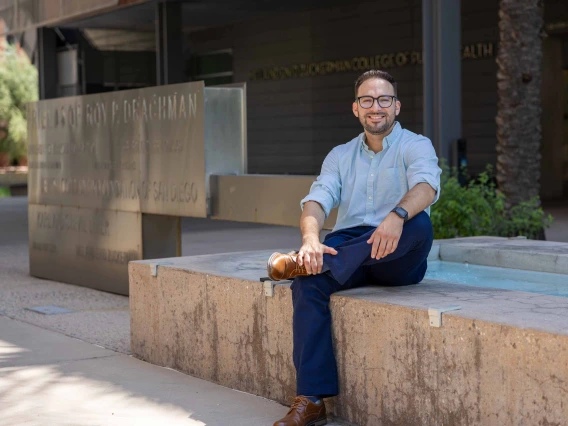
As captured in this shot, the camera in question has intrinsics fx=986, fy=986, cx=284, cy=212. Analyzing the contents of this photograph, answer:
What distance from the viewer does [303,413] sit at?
13.8 ft

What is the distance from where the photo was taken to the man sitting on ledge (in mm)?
4246

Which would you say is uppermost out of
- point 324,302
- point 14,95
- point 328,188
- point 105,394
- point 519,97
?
point 14,95

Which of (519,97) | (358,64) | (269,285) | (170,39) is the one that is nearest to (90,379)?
(269,285)

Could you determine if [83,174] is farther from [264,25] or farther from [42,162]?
[264,25]

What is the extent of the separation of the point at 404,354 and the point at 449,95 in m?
6.94

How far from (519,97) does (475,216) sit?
6.62 feet

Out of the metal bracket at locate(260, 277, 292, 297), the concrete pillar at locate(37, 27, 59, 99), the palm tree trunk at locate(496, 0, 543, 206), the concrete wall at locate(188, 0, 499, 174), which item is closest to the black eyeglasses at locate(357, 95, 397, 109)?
the metal bracket at locate(260, 277, 292, 297)

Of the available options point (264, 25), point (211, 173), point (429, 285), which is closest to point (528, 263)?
point (429, 285)

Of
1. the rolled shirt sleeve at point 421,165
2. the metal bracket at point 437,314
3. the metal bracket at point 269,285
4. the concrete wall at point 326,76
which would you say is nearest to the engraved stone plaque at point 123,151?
the metal bracket at point 269,285

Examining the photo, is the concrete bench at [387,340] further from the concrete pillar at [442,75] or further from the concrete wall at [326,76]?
the concrete wall at [326,76]

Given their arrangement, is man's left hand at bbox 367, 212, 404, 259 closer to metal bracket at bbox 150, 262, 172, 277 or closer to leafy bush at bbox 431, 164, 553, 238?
metal bracket at bbox 150, 262, 172, 277

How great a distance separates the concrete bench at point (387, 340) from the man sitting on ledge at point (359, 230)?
→ 115mm

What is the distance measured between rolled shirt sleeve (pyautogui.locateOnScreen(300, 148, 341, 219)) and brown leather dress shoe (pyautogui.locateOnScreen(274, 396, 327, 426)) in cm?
94

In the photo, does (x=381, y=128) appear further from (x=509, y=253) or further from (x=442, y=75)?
(x=442, y=75)
